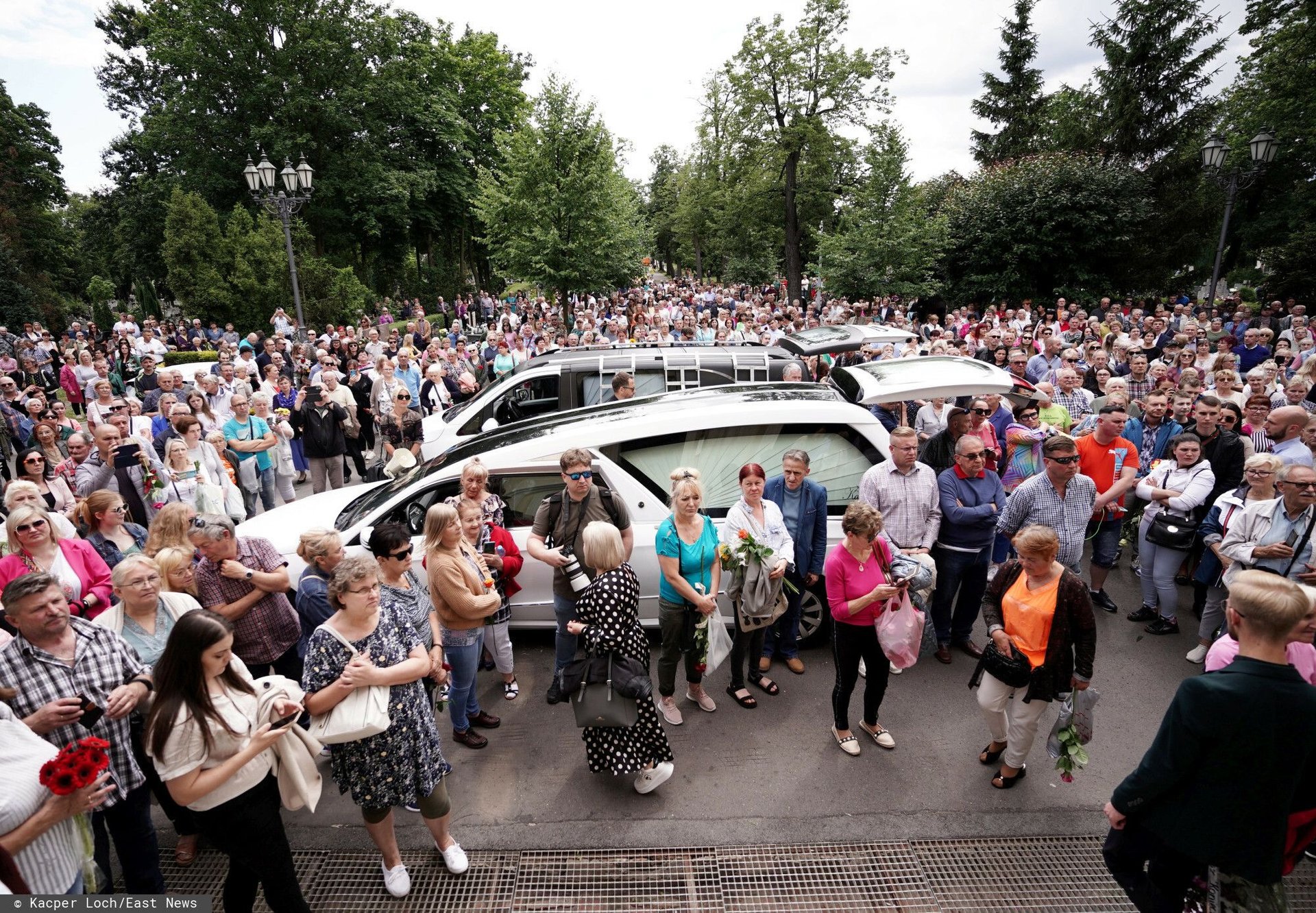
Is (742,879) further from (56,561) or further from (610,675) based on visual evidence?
(56,561)

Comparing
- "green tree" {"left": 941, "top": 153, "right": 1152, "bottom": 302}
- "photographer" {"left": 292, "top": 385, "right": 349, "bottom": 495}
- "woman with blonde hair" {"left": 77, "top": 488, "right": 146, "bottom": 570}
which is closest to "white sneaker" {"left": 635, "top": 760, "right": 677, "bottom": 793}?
"woman with blonde hair" {"left": 77, "top": 488, "right": 146, "bottom": 570}

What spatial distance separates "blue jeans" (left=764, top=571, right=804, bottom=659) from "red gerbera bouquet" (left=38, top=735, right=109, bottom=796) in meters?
3.96

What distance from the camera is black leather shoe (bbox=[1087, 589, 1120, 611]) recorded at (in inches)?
241

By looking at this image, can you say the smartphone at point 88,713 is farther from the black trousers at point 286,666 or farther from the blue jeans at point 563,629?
the blue jeans at point 563,629

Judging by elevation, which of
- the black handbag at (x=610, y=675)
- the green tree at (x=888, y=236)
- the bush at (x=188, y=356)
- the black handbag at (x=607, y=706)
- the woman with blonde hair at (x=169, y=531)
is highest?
the green tree at (x=888, y=236)

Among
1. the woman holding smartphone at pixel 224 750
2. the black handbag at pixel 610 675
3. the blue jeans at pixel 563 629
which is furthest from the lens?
the blue jeans at pixel 563 629

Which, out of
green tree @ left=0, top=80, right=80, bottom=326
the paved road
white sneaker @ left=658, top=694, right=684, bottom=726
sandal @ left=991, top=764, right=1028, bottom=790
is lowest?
the paved road

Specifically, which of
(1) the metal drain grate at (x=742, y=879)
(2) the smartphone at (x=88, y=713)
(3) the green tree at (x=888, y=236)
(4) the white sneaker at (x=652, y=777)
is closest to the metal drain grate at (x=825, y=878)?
(1) the metal drain grate at (x=742, y=879)

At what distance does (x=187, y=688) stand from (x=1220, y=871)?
13.6 feet

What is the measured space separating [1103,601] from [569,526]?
502cm

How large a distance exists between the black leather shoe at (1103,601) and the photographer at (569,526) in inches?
177

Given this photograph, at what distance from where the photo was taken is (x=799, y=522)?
4992mm

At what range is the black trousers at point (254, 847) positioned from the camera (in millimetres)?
2775

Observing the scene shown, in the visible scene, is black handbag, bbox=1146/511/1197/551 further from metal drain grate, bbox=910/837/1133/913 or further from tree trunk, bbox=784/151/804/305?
tree trunk, bbox=784/151/804/305
